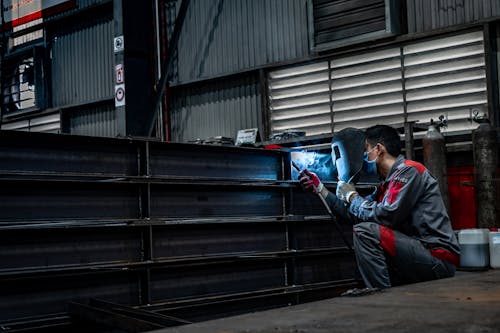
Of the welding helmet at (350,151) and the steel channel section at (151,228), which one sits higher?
the welding helmet at (350,151)

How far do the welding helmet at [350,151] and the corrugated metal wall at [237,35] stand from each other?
258 inches

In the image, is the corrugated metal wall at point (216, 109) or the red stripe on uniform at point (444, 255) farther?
the corrugated metal wall at point (216, 109)

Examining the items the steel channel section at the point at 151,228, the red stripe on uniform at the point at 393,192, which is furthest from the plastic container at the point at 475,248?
the red stripe on uniform at the point at 393,192

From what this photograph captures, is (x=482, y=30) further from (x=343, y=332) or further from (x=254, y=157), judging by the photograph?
(x=343, y=332)

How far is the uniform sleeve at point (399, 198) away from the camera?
445 cm

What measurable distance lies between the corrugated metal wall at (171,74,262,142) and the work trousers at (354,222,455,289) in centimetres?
780

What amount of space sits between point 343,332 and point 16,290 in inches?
93.1

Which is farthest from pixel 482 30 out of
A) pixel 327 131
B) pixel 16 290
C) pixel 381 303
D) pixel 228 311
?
pixel 16 290

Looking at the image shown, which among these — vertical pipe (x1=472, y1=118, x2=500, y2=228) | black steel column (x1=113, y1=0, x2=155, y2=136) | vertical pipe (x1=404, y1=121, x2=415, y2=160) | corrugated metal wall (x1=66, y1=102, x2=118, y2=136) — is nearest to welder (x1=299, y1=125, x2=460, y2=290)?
vertical pipe (x1=404, y1=121, x2=415, y2=160)

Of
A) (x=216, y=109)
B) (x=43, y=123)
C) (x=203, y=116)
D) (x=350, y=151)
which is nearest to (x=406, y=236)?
(x=350, y=151)

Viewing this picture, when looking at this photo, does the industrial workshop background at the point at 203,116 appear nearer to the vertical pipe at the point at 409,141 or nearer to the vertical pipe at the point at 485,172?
the vertical pipe at the point at 409,141

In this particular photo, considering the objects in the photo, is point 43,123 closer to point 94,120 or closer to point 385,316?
point 94,120

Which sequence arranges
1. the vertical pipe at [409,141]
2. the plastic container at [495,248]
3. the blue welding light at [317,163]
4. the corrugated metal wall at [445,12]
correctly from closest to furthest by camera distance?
1. the blue welding light at [317,163]
2. the plastic container at [495,248]
3. the vertical pipe at [409,141]
4. the corrugated metal wall at [445,12]

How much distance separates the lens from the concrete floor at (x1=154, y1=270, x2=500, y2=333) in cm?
265
